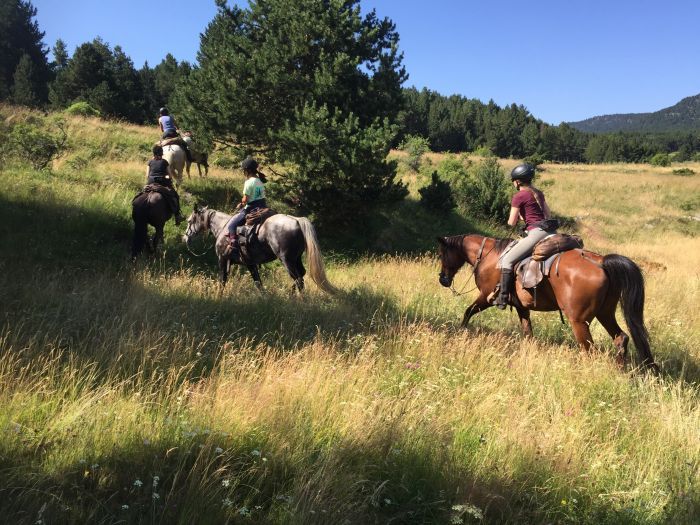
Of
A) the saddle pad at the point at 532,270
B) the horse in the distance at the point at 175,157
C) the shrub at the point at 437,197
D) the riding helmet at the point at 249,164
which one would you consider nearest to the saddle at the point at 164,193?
the riding helmet at the point at 249,164

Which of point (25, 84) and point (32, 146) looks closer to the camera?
point (32, 146)

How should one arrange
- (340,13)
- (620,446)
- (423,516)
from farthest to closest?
(340,13) → (620,446) → (423,516)

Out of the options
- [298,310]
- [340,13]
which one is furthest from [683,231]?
[298,310]

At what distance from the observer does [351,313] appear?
6738 millimetres

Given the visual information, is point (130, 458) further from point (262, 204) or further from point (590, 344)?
point (262, 204)

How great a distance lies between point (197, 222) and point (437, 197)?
33.8 feet

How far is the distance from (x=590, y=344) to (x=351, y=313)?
332 centimetres

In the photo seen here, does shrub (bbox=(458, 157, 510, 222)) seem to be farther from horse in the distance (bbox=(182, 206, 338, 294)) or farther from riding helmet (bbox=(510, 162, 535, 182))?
riding helmet (bbox=(510, 162, 535, 182))

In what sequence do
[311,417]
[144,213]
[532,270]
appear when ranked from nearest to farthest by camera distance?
[311,417], [532,270], [144,213]

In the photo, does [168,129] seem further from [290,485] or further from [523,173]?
[290,485]

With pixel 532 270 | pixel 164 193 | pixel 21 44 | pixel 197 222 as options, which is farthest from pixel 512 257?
pixel 21 44

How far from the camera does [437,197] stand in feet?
55.1

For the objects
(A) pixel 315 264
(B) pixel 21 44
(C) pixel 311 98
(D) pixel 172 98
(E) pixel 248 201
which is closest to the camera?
(A) pixel 315 264

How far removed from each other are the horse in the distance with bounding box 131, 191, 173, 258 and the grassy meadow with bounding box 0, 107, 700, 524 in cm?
181
